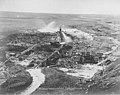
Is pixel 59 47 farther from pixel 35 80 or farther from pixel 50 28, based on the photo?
pixel 35 80

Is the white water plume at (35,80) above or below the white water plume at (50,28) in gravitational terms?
below

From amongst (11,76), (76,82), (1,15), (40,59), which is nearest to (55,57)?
(40,59)

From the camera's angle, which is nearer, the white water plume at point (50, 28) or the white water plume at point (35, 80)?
the white water plume at point (35, 80)

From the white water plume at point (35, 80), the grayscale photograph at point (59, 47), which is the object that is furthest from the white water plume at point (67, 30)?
the white water plume at point (35, 80)

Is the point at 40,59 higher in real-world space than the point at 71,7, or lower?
lower

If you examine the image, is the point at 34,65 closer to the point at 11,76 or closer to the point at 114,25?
the point at 11,76

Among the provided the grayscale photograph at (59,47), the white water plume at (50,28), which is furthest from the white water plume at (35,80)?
the white water plume at (50,28)

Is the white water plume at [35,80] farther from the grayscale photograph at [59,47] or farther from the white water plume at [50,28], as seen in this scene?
the white water plume at [50,28]

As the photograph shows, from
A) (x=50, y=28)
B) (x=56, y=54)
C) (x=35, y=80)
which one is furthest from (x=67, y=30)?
(x=35, y=80)

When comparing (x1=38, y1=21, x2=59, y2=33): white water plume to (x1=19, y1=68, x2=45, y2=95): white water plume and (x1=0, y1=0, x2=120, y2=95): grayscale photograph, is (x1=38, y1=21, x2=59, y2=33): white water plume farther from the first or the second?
(x1=19, y1=68, x2=45, y2=95): white water plume
